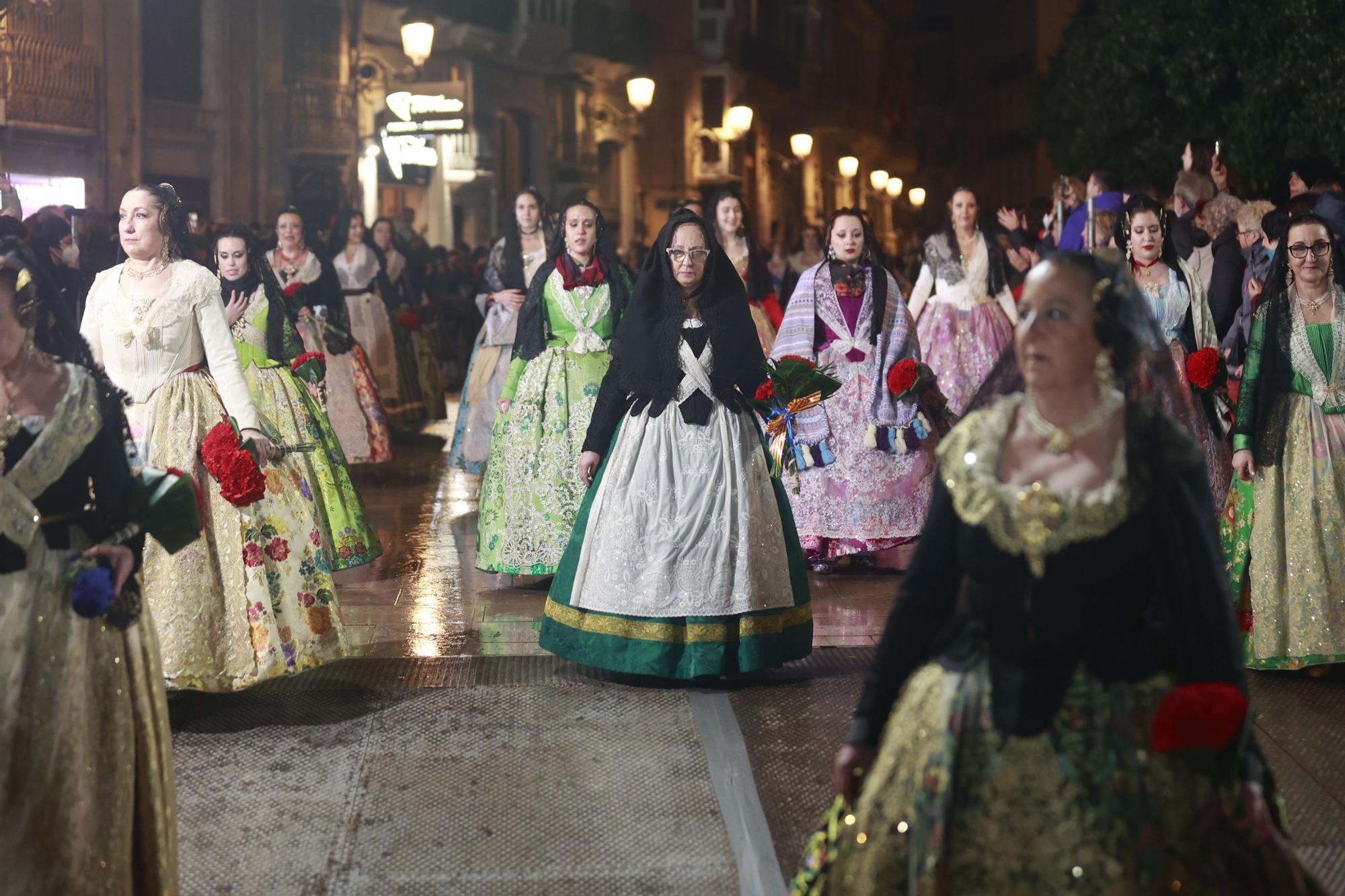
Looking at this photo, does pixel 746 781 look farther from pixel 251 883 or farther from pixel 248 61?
pixel 248 61

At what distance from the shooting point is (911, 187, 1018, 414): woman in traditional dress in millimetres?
10297

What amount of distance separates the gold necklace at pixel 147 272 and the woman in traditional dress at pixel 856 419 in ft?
12.2

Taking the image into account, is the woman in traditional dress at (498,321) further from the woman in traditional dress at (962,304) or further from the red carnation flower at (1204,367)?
the red carnation flower at (1204,367)

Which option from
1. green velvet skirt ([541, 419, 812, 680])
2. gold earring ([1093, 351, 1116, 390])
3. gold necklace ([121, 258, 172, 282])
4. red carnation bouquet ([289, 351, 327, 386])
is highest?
gold necklace ([121, 258, 172, 282])

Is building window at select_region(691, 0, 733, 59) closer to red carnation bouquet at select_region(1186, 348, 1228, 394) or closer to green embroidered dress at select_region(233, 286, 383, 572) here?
green embroidered dress at select_region(233, 286, 383, 572)

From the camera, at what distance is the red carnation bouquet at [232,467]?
17.6 ft

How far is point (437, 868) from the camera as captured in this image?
15.1 ft

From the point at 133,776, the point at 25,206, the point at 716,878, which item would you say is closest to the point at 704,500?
the point at 716,878

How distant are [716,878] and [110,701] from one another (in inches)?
68.5

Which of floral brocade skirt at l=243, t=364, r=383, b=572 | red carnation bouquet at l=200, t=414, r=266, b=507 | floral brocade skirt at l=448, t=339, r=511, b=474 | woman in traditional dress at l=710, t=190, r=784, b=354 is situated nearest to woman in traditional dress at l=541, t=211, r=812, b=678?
red carnation bouquet at l=200, t=414, r=266, b=507

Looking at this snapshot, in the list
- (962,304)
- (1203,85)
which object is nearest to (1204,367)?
(962,304)

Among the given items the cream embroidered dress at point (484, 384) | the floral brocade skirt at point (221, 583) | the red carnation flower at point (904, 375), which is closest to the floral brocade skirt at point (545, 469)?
the red carnation flower at point (904, 375)

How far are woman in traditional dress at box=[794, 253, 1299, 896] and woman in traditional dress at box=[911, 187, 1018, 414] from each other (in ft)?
23.5

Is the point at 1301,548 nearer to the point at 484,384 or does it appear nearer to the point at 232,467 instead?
the point at 232,467
